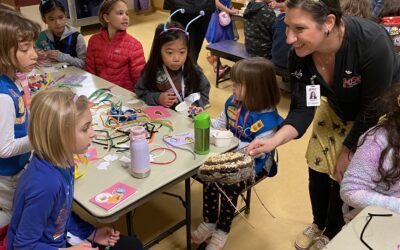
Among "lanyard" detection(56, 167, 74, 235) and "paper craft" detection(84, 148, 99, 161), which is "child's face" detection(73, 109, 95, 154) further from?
"paper craft" detection(84, 148, 99, 161)

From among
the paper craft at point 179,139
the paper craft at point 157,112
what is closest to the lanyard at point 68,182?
the paper craft at point 179,139

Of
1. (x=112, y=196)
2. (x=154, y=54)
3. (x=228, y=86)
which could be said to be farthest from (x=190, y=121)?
(x=228, y=86)

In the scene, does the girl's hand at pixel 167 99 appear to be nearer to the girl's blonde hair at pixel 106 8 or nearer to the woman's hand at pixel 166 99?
the woman's hand at pixel 166 99

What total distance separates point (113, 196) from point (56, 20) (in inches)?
76.7

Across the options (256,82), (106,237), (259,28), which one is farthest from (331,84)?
(259,28)

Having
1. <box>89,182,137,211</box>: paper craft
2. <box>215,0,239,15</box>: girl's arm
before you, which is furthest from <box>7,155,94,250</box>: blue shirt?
<box>215,0,239,15</box>: girl's arm

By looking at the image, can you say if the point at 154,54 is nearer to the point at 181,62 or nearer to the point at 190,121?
the point at 181,62

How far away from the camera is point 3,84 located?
1618mm

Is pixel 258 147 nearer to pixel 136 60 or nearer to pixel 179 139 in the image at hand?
pixel 179 139

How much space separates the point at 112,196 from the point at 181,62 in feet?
3.34

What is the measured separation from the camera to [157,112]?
6.98 feet

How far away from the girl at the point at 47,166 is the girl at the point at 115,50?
145 centimetres

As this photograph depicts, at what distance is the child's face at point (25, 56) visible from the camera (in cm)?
169

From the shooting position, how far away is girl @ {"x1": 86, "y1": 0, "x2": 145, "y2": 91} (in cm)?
277
